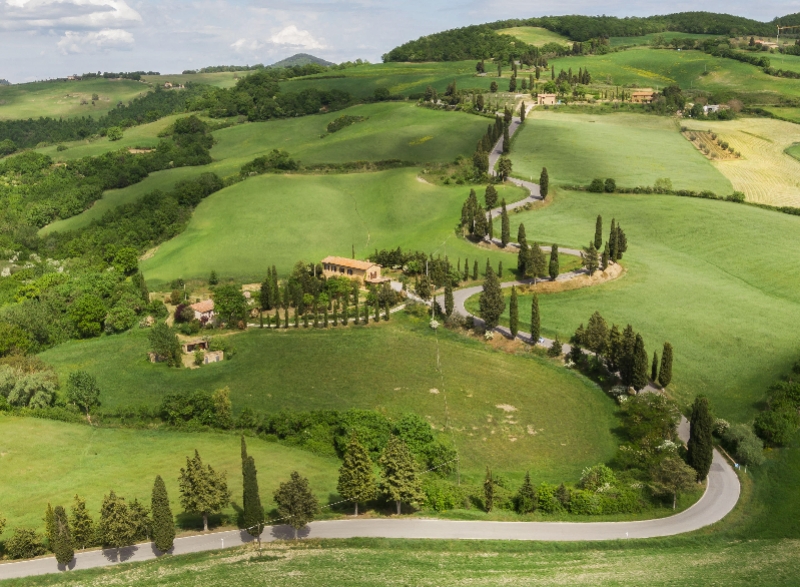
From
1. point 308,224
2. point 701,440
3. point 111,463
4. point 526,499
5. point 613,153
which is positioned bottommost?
point 111,463

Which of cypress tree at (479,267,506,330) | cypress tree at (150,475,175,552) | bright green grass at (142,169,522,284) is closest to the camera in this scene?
cypress tree at (150,475,175,552)

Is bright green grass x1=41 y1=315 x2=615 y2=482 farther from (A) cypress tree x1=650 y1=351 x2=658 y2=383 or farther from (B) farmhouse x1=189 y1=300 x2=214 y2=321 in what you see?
(B) farmhouse x1=189 y1=300 x2=214 y2=321

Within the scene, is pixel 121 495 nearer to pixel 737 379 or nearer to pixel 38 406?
pixel 38 406

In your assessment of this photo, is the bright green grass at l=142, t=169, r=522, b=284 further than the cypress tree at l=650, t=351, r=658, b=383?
Yes

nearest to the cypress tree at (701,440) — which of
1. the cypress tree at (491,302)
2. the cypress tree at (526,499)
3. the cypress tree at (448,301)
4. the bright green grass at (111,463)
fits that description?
the cypress tree at (526,499)

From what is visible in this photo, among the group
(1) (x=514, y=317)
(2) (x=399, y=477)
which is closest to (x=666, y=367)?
(1) (x=514, y=317)

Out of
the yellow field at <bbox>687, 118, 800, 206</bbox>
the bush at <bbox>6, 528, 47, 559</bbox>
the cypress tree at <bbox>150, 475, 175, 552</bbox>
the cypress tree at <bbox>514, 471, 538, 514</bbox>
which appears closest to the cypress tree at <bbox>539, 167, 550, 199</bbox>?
the yellow field at <bbox>687, 118, 800, 206</bbox>

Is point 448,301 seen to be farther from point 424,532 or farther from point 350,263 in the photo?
point 424,532
